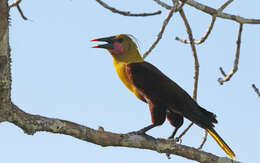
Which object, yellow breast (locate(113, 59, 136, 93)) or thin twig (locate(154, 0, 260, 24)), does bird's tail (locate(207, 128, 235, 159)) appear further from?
thin twig (locate(154, 0, 260, 24))

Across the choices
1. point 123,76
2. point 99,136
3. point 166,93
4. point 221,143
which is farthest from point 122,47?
point 99,136

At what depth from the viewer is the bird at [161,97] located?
4309 millimetres

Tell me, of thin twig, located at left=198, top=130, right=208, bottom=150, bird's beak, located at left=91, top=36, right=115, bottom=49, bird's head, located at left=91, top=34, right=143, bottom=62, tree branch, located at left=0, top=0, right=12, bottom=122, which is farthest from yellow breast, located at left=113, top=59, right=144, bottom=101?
tree branch, located at left=0, top=0, right=12, bottom=122

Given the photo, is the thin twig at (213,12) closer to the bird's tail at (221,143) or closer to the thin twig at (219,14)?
the thin twig at (219,14)

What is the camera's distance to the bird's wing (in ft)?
14.3

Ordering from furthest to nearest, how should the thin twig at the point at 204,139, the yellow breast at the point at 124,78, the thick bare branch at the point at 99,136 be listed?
the yellow breast at the point at 124,78 → the thin twig at the point at 204,139 → the thick bare branch at the point at 99,136

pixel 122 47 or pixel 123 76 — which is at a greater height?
pixel 122 47

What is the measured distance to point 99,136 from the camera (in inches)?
131

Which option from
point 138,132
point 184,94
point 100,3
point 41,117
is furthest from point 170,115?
point 41,117

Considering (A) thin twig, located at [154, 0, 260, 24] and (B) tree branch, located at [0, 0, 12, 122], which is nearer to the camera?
(B) tree branch, located at [0, 0, 12, 122]

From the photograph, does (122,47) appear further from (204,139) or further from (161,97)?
(204,139)

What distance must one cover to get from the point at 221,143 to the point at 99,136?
133 centimetres

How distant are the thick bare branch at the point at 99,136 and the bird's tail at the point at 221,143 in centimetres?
31

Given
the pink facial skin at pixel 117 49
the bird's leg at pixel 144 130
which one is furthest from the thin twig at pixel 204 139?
the pink facial skin at pixel 117 49
